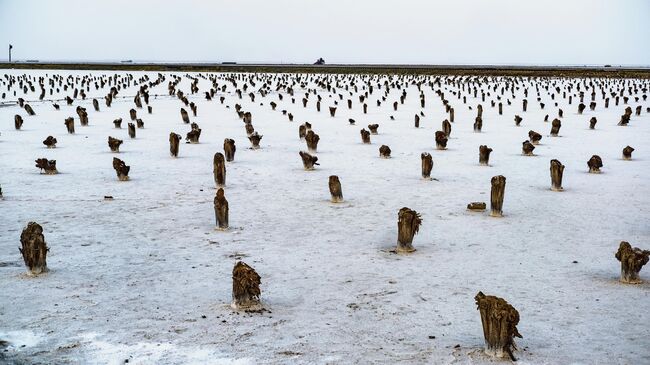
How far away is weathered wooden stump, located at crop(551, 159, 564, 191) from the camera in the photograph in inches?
424

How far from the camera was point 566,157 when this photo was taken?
14617 millimetres

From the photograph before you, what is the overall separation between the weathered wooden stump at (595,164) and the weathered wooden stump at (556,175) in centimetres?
200

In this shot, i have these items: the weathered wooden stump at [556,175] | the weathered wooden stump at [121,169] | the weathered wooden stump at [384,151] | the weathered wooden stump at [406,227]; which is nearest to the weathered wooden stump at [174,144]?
the weathered wooden stump at [121,169]

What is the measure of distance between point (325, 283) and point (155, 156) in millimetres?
8870

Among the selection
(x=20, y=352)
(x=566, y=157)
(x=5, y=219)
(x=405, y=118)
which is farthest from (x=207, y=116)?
(x=20, y=352)

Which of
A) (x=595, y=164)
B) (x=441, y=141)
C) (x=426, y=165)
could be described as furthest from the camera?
(x=441, y=141)

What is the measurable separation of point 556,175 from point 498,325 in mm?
6859

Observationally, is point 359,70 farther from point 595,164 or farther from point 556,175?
point 556,175

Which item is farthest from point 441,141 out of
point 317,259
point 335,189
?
point 317,259

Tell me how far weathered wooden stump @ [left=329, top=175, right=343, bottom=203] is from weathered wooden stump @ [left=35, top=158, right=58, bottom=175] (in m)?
5.36

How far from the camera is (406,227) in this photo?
7234 mm

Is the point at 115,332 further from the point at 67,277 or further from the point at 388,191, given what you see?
the point at 388,191

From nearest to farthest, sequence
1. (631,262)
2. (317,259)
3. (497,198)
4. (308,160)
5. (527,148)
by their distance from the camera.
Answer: (631,262)
(317,259)
(497,198)
(308,160)
(527,148)

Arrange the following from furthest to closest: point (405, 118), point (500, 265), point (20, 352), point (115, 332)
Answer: point (405, 118) < point (500, 265) < point (115, 332) < point (20, 352)
